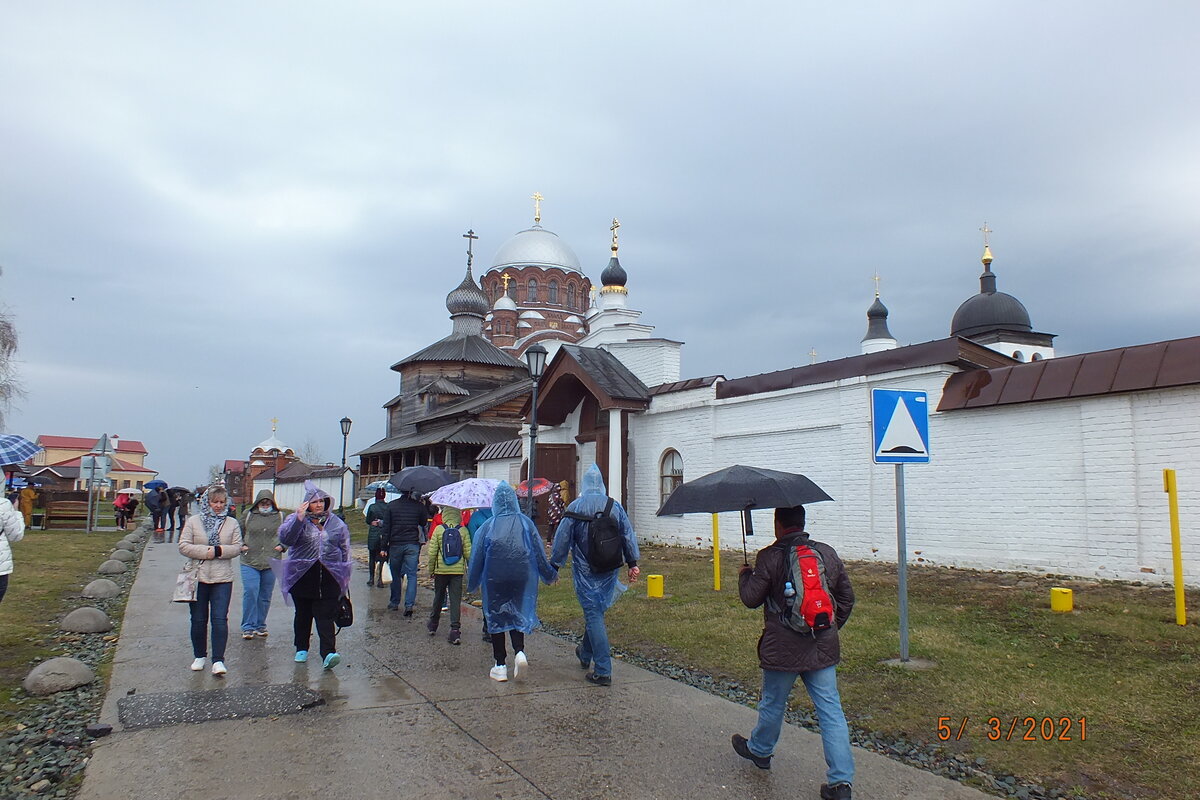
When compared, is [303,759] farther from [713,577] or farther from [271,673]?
[713,577]

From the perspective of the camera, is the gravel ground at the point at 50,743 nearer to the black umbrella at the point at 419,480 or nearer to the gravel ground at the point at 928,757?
the black umbrella at the point at 419,480

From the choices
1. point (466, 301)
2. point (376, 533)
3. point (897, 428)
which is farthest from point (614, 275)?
point (466, 301)

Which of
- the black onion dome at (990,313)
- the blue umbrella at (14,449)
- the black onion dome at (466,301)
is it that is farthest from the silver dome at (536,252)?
the blue umbrella at (14,449)

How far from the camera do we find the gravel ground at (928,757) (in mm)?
4289

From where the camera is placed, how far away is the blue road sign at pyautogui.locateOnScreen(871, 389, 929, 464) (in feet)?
21.9

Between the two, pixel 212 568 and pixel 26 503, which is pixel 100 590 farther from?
pixel 26 503

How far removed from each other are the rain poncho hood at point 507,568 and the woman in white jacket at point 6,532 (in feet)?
12.8

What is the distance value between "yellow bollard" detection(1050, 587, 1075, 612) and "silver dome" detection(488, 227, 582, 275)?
49692mm

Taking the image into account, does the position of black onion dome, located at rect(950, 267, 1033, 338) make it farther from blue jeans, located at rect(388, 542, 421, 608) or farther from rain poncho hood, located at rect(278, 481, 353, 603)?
rain poncho hood, located at rect(278, 481, 353, 603)

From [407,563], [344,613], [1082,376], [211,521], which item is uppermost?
[1082,376]

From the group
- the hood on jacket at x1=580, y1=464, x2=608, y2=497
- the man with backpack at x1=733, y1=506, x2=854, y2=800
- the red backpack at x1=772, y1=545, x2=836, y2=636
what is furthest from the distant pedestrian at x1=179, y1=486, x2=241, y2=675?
the red backpack at x1=772, y1=545, x2=836, y2=636

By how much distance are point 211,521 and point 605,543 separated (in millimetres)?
3550

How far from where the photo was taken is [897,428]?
6.70 meters

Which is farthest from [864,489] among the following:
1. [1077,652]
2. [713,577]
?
[1077,652]
